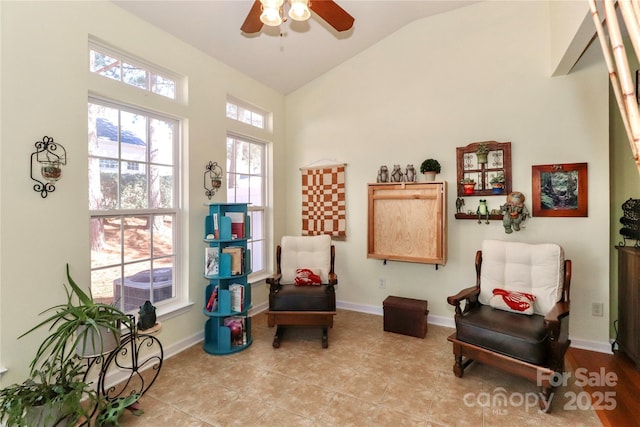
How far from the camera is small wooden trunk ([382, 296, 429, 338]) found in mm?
3059

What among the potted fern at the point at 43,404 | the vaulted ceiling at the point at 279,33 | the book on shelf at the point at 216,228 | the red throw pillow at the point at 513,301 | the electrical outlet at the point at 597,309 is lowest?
the potted fern at the point at 43,404

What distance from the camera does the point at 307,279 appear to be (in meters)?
3.23

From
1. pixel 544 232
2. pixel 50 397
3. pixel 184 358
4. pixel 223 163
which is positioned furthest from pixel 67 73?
pixel 544 232

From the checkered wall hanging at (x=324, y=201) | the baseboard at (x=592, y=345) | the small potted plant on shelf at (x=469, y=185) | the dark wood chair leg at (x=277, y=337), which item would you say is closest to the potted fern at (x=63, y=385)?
the dark wood chair leg at (x=277, y=337)

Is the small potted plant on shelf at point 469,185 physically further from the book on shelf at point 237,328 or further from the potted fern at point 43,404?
the potted fern at point 43,404

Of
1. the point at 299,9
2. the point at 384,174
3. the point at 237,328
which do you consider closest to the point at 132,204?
the point at 237,328

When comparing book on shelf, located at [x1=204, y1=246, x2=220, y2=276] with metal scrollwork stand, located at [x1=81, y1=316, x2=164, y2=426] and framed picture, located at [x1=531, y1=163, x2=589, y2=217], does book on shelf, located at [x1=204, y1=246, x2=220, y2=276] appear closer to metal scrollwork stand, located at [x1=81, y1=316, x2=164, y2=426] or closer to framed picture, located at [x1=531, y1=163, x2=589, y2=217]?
metal scrollwork stand, located at [x1=81, y1=316, x2=164, y2=426]

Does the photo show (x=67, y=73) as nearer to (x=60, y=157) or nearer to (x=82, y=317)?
(x=60, y=157)

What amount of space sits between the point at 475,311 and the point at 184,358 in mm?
2501

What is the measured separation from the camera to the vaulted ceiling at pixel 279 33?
2.55 metres

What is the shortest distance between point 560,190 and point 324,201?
246cm

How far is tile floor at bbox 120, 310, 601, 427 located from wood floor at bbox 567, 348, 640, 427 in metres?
0.11

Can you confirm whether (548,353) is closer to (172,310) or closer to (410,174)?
(410,174)

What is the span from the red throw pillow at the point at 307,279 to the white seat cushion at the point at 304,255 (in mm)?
133
